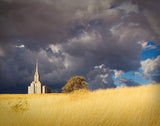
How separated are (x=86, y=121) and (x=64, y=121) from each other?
0.54 metres

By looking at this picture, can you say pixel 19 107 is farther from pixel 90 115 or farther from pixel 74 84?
pixel 74 84

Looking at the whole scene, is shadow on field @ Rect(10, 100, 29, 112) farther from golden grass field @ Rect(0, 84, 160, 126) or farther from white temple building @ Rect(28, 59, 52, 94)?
white temple building @ Rect(28, 59, 52, 94)

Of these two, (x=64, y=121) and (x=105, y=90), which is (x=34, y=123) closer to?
(x=64, y=121)

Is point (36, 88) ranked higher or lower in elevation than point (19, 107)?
higher

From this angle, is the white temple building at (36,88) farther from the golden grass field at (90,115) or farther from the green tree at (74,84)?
the golden grass field at (90,115)

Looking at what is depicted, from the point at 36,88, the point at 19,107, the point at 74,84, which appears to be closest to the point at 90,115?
the point at 19,107

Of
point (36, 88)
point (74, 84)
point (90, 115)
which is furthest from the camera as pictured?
point (36, 88)

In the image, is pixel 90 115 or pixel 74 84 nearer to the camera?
pixel 90 115

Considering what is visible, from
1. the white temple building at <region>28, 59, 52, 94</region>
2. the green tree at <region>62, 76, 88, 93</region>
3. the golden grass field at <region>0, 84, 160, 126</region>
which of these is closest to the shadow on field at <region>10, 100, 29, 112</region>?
the golden grass field at <region>0, 84, 160, 126</region>

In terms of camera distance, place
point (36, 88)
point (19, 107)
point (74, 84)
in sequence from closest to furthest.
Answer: point (19, 107) < point (74, 84) < point (36, 88)

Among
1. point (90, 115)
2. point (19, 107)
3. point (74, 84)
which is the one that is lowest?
point (90, 115)

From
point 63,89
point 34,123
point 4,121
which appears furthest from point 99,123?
point 63,89

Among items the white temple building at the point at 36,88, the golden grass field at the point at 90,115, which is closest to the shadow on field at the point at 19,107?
the golden grass field at the point at 90,115

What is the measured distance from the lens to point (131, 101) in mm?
5359
